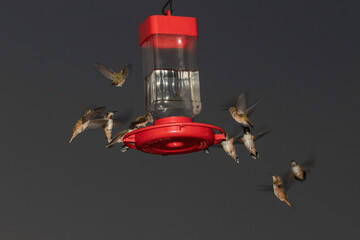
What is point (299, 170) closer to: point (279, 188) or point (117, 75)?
point (279, 188)

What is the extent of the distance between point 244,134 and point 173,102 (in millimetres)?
1234

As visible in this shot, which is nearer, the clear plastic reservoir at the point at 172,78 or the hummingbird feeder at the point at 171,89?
the hummingbird feeder at the point at 171,89

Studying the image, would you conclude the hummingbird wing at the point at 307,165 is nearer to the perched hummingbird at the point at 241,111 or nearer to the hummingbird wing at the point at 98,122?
the perched hummingbird at the point at 241,111

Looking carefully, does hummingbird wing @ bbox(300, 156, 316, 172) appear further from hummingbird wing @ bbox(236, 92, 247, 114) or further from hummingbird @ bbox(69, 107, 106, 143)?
hummingbird @ bbox(69, 107, 106, 143)

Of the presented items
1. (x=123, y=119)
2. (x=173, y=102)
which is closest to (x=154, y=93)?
(x=173, y=102)

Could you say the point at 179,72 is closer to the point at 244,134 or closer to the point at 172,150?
the point at 172,150

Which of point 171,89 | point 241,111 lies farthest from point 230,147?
point 171,89

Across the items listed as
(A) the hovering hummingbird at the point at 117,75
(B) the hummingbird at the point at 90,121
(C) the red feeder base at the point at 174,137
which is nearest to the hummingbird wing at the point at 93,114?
(B) the hummingbird at the point at 90,121

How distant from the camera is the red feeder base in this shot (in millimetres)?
2221

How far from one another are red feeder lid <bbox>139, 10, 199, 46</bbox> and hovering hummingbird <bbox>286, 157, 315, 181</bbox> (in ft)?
7.01

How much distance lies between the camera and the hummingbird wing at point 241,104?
352cm

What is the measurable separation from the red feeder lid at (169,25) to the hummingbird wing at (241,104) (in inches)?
47.4

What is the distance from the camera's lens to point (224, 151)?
440 centimetres

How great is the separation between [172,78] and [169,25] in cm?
52
